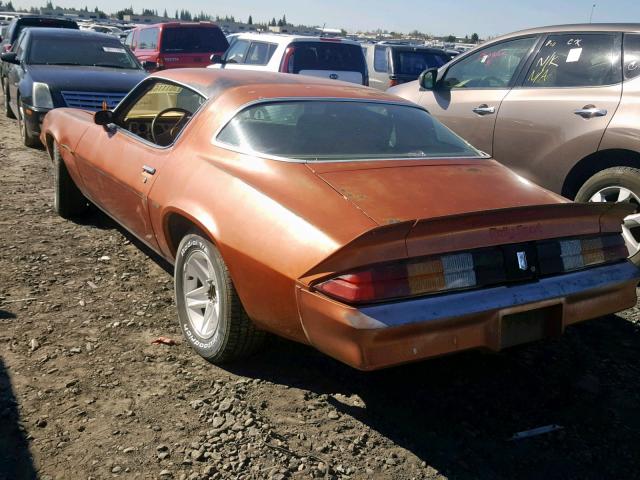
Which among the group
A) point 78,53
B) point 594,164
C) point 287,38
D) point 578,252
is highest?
point 287,38

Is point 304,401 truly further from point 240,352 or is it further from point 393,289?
point 393,289

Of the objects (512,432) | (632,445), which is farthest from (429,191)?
(632,445)

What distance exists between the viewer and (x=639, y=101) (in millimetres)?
4562

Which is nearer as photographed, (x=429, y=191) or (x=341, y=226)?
(x=341, y=226)

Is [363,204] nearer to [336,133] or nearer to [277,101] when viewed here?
[336,133]

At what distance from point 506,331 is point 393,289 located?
57 cm

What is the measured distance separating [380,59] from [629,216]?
9316mm

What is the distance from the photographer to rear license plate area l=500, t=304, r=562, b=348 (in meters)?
2.67

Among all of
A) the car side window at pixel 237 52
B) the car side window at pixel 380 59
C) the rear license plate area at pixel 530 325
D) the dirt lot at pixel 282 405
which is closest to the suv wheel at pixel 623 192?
the dirt lot at pixel 282 405

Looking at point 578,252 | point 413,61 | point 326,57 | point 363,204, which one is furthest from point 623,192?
point 413,61

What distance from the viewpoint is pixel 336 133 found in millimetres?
3514

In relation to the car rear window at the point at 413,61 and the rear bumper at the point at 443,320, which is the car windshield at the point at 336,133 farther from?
the car rear window at the point at 413,61

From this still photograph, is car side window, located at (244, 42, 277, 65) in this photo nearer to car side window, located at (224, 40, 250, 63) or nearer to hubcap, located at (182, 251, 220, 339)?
car side window, located at (224, 40, 250, 63)

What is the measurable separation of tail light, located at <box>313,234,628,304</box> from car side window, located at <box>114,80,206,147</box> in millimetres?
1937
